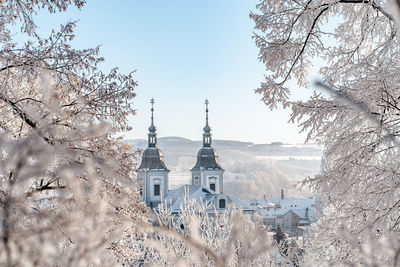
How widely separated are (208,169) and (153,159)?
→ 592 cm

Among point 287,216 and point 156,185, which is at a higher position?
point 156,185

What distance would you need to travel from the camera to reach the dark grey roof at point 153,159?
3719 cm

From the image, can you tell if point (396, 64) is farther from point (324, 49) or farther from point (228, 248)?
point (228, 248)

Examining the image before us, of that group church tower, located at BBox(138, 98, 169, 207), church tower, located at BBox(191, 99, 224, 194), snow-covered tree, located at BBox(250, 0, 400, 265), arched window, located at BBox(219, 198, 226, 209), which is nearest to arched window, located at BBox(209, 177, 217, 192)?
church tower, located at BBox(191, 99, 224, 194)

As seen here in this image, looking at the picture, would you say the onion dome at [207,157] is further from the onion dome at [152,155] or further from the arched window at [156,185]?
the arched window at [156,185]

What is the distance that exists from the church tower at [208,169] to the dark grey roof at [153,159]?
372 cm

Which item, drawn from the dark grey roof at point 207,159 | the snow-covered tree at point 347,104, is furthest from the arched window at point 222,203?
the snow-covered tree at point 347,104

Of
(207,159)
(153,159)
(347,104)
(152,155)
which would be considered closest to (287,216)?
(207,159)

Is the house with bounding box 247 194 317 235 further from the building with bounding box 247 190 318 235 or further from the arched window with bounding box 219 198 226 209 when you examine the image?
the arched window with bounding box 219 198 226 209

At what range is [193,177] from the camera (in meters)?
39.5

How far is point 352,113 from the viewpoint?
4.51 metres

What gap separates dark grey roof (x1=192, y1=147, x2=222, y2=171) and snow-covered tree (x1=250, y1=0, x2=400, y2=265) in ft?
110

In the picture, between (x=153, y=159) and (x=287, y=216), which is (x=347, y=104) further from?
(x=287, y=216)

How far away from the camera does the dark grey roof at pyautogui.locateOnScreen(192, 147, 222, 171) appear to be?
1531 inches
